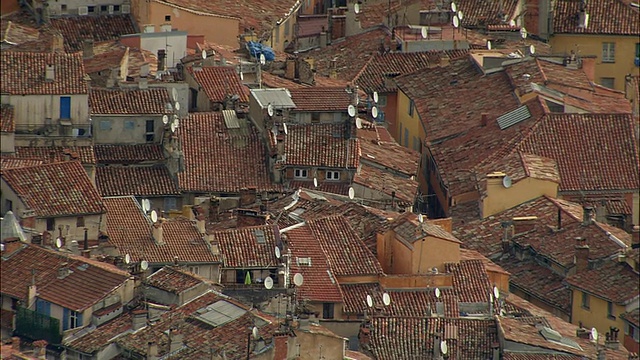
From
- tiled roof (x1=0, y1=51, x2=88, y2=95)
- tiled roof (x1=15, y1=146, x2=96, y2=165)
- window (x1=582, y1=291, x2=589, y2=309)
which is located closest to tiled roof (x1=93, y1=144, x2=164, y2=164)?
tiled roof (x1=15, y1=146, x2=96, y2=165)

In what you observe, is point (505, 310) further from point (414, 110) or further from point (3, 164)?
point (414, 110)

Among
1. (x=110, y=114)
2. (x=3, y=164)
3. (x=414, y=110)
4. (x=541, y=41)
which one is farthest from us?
(x=541, y=41)

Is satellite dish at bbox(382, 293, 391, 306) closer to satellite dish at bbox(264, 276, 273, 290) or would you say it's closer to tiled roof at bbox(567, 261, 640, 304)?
satellite dish at bbox(264, 276, 273, 290)

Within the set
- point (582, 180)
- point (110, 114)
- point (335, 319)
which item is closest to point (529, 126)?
point (582, 180)

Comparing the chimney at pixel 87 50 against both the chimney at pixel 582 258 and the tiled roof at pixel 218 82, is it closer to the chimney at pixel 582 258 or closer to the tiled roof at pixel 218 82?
the tiled roof at pixel 218 82

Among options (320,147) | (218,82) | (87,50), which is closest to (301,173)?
(320,147)
